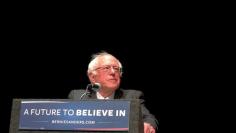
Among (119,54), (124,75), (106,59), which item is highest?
(119,54)

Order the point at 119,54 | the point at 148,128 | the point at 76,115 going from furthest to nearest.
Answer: the point at 119,54
the point at 148,128
the point at 76,115

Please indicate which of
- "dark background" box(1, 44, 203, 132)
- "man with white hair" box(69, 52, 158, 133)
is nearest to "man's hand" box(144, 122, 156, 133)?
"man with white hair" box(69, 52, 158, 133)

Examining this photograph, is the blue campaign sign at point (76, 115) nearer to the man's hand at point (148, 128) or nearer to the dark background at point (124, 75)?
the man's hand at point (148, 128)

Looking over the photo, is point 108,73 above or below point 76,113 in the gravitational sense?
above

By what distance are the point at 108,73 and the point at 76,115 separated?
847mm

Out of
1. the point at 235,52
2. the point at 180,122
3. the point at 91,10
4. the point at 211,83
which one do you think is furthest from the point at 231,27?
the point at 91,10

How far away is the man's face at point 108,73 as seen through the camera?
2.63 m

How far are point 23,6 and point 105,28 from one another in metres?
0.92

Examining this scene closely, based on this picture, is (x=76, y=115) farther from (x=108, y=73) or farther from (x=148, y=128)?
(x=108, y=73)

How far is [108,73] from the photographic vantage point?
8.63ft

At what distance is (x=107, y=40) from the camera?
450cm

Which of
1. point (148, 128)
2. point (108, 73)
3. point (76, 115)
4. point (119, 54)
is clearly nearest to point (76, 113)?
point (76, 115)

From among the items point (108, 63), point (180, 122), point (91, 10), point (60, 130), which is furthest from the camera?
point (91, 10)

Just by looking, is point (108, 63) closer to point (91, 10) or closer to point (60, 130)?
point (60, 130)
